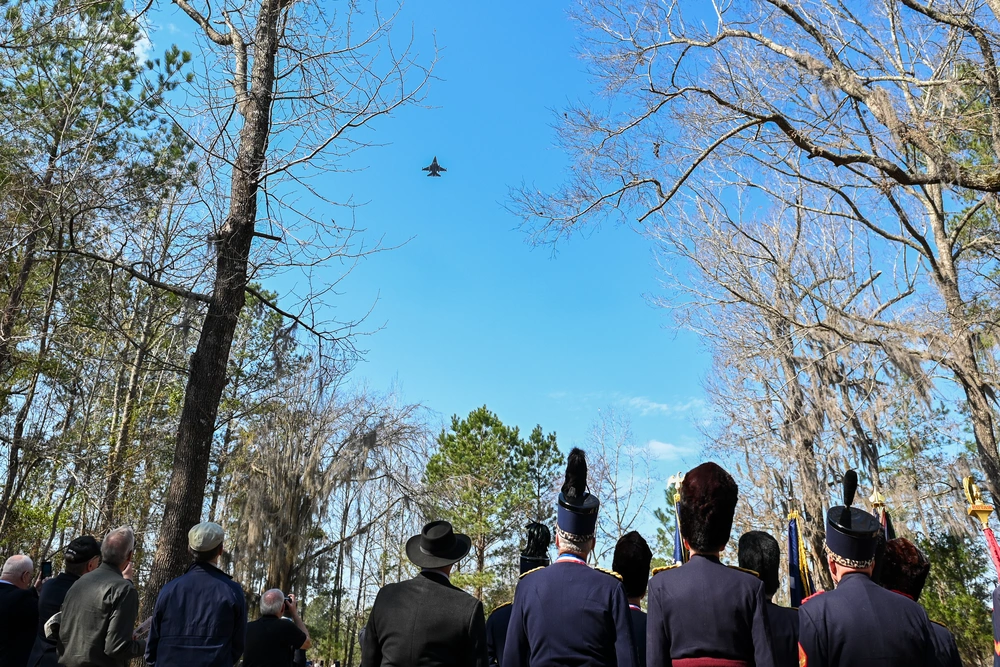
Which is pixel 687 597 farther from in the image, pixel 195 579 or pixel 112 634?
pixel 112 634

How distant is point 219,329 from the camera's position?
27.3 feet

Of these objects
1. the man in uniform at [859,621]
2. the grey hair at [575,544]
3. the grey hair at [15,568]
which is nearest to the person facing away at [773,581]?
the man in uniform at [859,621]

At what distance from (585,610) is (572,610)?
7 centimetres

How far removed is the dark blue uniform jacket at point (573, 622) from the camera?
144 inches

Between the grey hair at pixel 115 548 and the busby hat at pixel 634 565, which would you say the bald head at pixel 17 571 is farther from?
the busby hat at pixel 634 565

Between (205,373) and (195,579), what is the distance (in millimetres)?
3749

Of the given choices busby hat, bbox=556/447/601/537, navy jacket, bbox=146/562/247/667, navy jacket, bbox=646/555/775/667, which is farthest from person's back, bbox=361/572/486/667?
navy jacket, bbox=146/562/247/667

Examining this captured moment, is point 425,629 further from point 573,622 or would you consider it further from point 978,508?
point 978,508

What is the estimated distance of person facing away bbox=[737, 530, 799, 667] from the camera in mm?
3639

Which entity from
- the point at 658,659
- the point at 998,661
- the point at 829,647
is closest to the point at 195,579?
the point at 658,659

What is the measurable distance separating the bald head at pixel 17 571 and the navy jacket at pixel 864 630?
5686mm

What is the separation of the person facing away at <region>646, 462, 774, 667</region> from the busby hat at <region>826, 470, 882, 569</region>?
0.57 metres

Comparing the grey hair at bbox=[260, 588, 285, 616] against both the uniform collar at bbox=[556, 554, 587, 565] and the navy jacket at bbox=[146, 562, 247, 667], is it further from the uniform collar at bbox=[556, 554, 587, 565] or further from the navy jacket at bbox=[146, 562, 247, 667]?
the uniform collar at bbox=[556, 554, 587, 565]

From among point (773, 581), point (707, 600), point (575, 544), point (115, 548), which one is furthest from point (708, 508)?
point (115, 548)
